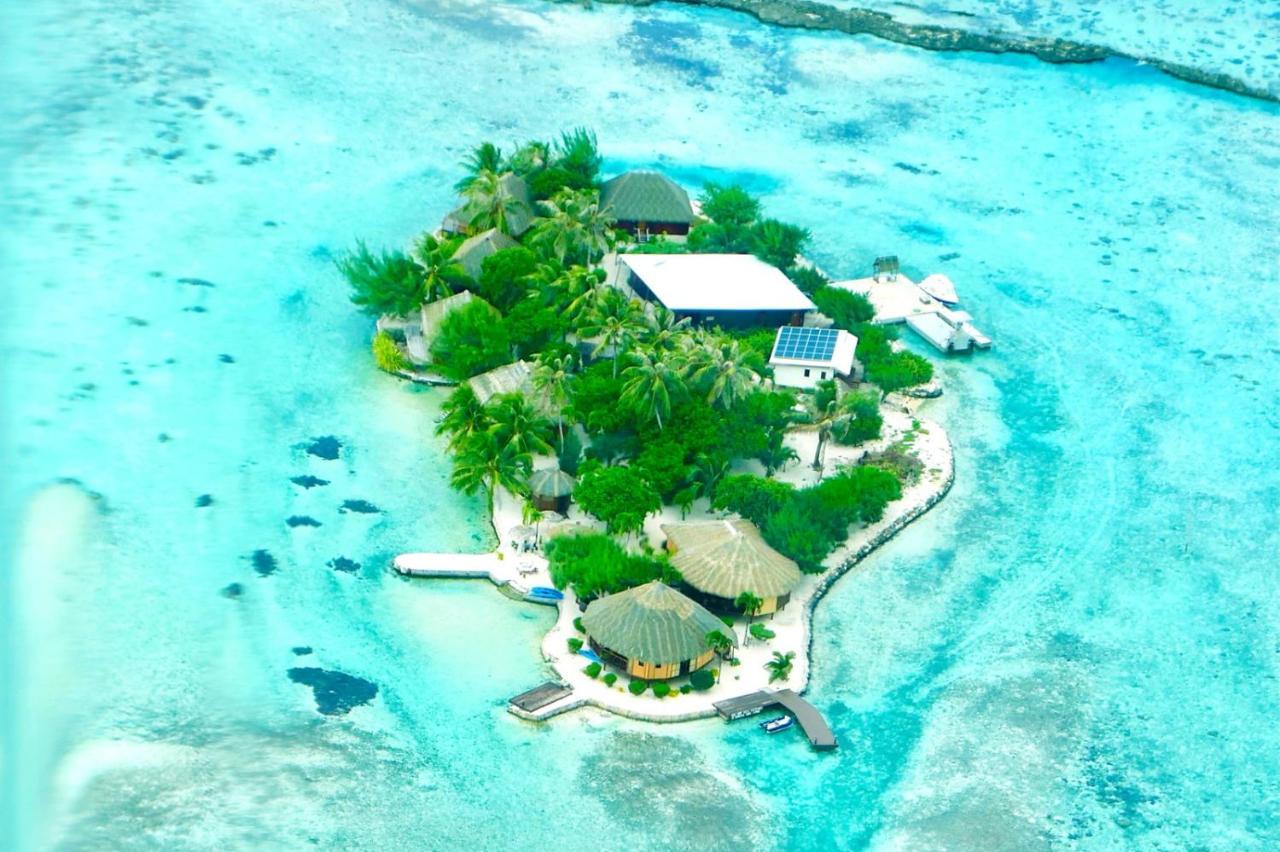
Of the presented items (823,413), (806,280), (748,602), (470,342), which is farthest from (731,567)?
(806,280)

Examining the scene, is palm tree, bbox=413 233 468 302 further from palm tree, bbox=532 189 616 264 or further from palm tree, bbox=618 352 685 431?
palm tree, bbox=618 352 685 431

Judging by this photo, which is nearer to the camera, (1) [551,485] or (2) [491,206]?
(1) [551,485]

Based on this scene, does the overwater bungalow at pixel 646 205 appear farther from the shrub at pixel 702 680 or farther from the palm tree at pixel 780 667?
the shrub at pixel 702 680

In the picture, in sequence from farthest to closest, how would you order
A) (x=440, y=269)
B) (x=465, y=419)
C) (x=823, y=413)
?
(x=440, y=269)
(x=823, y=413)
(x=465, y=419)

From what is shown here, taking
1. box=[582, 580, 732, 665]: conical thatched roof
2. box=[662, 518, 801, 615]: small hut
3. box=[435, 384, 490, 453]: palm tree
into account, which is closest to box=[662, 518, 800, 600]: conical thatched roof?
box=[662, 518, 801, 615]: small hut

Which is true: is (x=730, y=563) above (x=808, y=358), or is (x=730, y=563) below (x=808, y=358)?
below

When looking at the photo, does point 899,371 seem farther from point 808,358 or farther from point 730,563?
point 730,563

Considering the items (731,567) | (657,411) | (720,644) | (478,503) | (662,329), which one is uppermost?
(662,329)

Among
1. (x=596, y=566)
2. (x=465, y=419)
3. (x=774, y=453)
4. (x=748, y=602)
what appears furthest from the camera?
(x=774, y=453)
